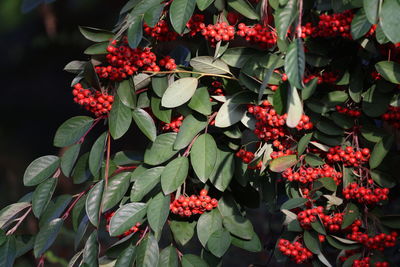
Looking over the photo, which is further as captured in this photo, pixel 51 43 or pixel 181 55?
pixel 51 43

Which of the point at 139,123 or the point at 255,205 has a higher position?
the point at 139,123

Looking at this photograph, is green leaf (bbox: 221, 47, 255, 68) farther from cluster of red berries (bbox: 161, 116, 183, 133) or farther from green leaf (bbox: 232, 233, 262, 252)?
green leaf (bbox: 232, 233, 262, 252)

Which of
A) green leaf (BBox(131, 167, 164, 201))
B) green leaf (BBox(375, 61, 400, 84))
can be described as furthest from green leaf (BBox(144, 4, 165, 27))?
green leaf (BBox(375, 61, 400, 84))

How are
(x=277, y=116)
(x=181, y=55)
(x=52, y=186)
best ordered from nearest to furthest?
(x=277, y=116)
(x=52, y=186)
(x=181, y=55)

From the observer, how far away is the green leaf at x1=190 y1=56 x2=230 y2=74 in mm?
1169

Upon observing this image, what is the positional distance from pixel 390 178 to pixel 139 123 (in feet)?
1.79

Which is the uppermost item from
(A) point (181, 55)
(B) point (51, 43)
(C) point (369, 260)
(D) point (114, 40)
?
(D) point (114, 40)

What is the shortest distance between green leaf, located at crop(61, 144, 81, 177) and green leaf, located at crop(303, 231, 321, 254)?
1.80 feet

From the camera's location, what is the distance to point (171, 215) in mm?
1258

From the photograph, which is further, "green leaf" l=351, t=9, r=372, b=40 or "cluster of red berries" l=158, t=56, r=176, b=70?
"cluster of red berries" l=158, t=56, r=176, b=70

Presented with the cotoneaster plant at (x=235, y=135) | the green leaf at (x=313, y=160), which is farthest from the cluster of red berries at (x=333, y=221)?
the green leaf at (x=313, y=160)

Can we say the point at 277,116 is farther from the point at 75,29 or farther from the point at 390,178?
the point at 75,29

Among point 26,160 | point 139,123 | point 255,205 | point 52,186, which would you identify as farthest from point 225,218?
point 26,160

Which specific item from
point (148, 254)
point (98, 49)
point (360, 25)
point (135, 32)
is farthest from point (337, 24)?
point (148, 254)
